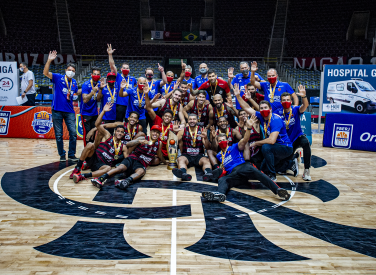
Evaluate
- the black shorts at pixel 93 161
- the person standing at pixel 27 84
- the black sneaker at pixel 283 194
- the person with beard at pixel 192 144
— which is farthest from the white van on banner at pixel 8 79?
the black sneaker at pixel 283 194

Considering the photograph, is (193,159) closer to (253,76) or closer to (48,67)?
(253,76)

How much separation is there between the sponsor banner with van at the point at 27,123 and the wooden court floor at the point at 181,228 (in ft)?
14.3

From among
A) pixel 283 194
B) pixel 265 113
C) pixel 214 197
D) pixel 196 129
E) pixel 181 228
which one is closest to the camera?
pixel 181 228

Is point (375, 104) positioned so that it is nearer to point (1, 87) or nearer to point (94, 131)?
point (94, 131)

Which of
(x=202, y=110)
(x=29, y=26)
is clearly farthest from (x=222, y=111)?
(x=29, y=26)

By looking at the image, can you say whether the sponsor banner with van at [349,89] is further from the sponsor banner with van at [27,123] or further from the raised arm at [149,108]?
the sponsor banner with van at [27,123]

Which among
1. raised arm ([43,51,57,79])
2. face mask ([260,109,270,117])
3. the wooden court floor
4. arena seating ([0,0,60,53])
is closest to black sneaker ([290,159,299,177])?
the wooden court floor

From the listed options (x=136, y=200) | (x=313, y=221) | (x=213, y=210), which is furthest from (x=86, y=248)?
(x=313, y=221)

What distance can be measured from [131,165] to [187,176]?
1.21 m

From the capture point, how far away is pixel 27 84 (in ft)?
33.8

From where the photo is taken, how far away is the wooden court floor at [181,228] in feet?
9.89

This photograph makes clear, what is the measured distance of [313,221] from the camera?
13.4ft

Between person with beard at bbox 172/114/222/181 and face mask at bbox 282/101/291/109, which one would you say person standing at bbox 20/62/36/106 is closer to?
person with beard at bbox 172/114/222/181

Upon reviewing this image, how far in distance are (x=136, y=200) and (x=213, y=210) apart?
1.30 metres
